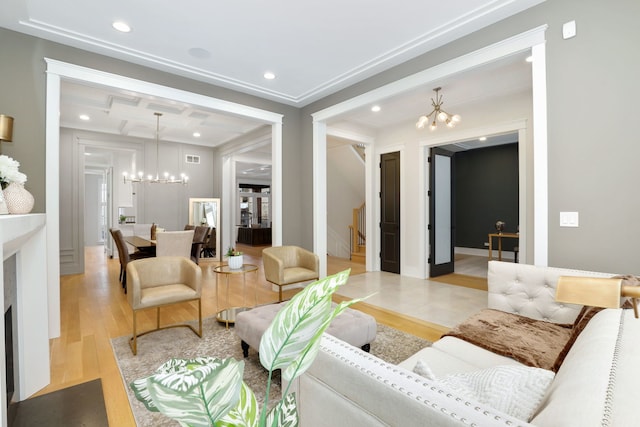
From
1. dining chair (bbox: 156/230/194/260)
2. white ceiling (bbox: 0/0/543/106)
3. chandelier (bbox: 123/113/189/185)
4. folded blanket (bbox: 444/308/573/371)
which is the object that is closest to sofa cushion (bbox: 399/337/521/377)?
folded blanket (bbox: 444/308/573/371)

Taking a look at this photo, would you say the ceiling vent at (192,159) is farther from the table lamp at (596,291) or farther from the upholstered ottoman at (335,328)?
the table lamp at (596,291)

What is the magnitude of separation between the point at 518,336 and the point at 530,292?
0.55 metres

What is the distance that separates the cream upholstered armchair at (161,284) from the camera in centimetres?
267

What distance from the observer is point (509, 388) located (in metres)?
0.86

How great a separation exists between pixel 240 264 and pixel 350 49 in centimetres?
278

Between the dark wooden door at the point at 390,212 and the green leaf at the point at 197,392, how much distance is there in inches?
227

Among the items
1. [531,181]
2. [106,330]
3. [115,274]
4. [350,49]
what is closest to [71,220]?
[115,274]

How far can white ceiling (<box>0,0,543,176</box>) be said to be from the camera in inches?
104

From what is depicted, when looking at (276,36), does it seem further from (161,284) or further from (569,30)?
(161,284)

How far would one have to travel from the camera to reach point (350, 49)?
11.0ft

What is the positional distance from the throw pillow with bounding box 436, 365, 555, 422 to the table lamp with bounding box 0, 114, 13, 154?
3.76 metres

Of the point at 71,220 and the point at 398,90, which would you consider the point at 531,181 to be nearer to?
the point at 398,90

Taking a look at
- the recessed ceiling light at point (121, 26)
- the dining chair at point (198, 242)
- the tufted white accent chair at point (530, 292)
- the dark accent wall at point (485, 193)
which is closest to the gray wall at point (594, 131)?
the tufted white accent chair at point (530, 292)

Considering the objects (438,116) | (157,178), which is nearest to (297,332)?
(438,116)
